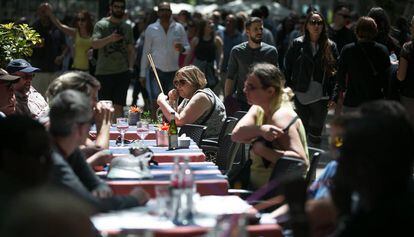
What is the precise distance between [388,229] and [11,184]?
5.29ft

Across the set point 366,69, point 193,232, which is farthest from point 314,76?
point 193,232

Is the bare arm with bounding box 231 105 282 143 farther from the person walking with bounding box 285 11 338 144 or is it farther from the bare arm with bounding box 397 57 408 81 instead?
the person walking with bounding box 285 11 338 144

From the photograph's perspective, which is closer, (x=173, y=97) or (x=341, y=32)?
(x=173, y=97)

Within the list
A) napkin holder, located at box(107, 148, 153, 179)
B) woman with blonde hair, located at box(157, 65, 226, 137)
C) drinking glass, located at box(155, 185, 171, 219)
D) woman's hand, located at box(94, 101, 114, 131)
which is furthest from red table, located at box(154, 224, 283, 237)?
woman with blonde hair, located at box(157, 65, 226, 137)

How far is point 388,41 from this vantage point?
1125 cm

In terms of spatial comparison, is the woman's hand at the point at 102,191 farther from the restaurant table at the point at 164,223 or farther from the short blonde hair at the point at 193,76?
the short blonde hair at the point at 193,76

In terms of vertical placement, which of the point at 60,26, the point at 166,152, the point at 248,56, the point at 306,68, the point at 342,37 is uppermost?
the point at 166,152

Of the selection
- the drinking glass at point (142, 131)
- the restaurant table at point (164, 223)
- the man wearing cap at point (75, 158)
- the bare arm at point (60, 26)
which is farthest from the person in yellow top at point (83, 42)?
the restaurant table at point (164, 223)

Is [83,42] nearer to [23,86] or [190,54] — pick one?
[190,54]

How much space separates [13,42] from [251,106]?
2554 millimetres

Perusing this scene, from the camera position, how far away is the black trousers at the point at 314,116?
10609 mm

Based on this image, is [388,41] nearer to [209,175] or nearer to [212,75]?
[212,75]

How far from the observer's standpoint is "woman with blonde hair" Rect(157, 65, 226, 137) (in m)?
8.84

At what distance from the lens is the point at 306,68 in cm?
1067
